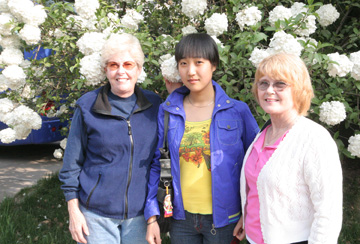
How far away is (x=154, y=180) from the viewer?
206 cm

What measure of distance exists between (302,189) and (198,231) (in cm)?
71

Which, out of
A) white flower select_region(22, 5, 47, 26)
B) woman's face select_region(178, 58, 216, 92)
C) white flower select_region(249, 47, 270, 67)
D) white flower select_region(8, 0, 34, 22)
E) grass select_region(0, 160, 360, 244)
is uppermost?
white flower select_region(8, 0, 34, 22)

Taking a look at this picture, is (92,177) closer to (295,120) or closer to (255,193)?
(255,193)

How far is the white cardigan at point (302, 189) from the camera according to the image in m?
1.43

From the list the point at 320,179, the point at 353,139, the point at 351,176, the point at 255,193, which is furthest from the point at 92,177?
the point at 351,176

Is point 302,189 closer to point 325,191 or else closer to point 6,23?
point 325,191

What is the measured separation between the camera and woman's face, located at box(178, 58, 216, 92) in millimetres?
1992

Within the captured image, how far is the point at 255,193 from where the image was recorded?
173 centimetres

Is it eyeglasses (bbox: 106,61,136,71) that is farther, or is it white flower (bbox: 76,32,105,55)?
white flower (bbox: 76,32,105,55)

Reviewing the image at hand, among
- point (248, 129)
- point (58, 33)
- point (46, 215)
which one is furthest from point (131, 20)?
point (46, 215)

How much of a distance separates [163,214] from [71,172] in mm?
580

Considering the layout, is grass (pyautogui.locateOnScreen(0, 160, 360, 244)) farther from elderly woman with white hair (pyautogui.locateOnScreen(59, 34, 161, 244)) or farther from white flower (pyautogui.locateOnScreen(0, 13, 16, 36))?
white flower (pyautogui.locateOnScreen(0, 13, 16, 36))

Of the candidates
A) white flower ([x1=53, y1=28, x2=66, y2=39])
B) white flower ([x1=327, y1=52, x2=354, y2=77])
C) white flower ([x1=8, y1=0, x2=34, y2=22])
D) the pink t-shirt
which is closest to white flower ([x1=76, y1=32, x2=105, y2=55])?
white flower ([x1=53, y1=28, x2=66, y2=39])

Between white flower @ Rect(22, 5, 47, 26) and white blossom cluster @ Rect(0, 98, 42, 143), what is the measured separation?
0.76m
